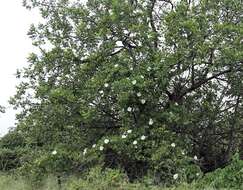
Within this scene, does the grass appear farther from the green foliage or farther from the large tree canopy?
the large tree canopy

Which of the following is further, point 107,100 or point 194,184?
point 107,100

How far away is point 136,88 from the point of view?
33.1ft

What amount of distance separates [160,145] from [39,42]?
356cm

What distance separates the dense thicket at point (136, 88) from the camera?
398 inches

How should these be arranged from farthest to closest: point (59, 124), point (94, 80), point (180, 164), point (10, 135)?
point (10, 135) < point (59, 124) < point (94, 80) < point (180, 164)

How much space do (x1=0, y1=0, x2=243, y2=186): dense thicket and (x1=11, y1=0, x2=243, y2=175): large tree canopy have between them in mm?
21

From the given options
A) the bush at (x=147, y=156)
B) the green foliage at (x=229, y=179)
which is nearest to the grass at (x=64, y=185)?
the green foliage at (x=229, y=179)

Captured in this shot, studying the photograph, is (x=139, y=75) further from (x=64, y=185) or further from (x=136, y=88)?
(x=64, y=185)

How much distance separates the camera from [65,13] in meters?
11.5

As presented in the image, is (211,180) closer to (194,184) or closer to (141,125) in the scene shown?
(194,184)

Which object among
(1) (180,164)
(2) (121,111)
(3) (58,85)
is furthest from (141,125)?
(3) (58,85)

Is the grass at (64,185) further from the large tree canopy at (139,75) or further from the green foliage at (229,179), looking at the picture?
the large tree canopy at (139,75)

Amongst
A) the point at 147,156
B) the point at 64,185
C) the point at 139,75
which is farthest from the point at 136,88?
the point at 64,185

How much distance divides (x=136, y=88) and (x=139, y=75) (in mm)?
249
